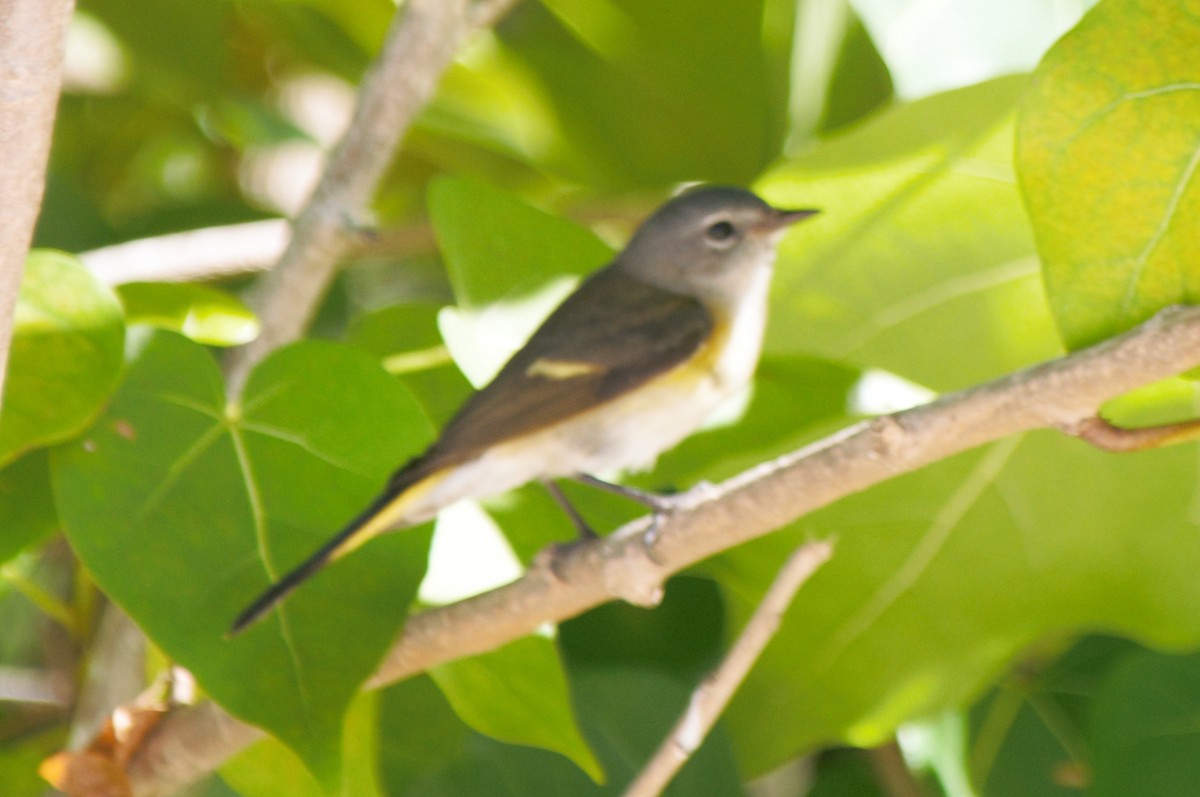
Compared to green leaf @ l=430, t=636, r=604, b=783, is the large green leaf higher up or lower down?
higher up

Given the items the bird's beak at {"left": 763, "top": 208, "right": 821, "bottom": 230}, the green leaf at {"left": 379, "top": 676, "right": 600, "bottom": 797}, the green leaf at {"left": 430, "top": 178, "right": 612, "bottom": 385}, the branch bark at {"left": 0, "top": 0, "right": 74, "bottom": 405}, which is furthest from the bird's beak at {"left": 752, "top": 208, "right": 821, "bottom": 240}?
the branch bark at {"left": 0, "top": 0, "right": 74, "bottom": 405}

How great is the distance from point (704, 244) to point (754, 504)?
0.57 m

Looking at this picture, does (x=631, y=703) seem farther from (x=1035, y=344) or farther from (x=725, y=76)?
(x=725, y=76)

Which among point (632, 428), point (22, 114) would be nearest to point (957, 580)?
point (632, 428)

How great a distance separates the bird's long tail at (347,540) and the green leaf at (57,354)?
0.57ft

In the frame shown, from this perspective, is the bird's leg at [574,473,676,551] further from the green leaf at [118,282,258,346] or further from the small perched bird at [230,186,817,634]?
the green leaf at [118,282,258,346]

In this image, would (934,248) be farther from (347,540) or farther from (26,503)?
(26,503)

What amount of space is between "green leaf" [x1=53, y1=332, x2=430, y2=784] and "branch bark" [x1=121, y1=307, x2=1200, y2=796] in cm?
5

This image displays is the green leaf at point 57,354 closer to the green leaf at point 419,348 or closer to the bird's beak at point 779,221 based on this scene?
the green leaf at point 419,348

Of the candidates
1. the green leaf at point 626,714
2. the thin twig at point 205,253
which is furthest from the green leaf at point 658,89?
the green leaf at point 626,714

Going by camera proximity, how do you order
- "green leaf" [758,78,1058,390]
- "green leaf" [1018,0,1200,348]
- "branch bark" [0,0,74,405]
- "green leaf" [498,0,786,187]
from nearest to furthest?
1. "branch bark" [0,0,74,405]
2. "green leaf" [1018,0,1200,348]
3. "green leaf" [758,78,1058,390]
4. "green leaf" [498,0,786,187]

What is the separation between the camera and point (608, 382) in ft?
3.47

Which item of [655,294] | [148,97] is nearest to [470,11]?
[655,294]

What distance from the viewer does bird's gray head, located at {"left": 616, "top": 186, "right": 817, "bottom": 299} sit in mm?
1181
